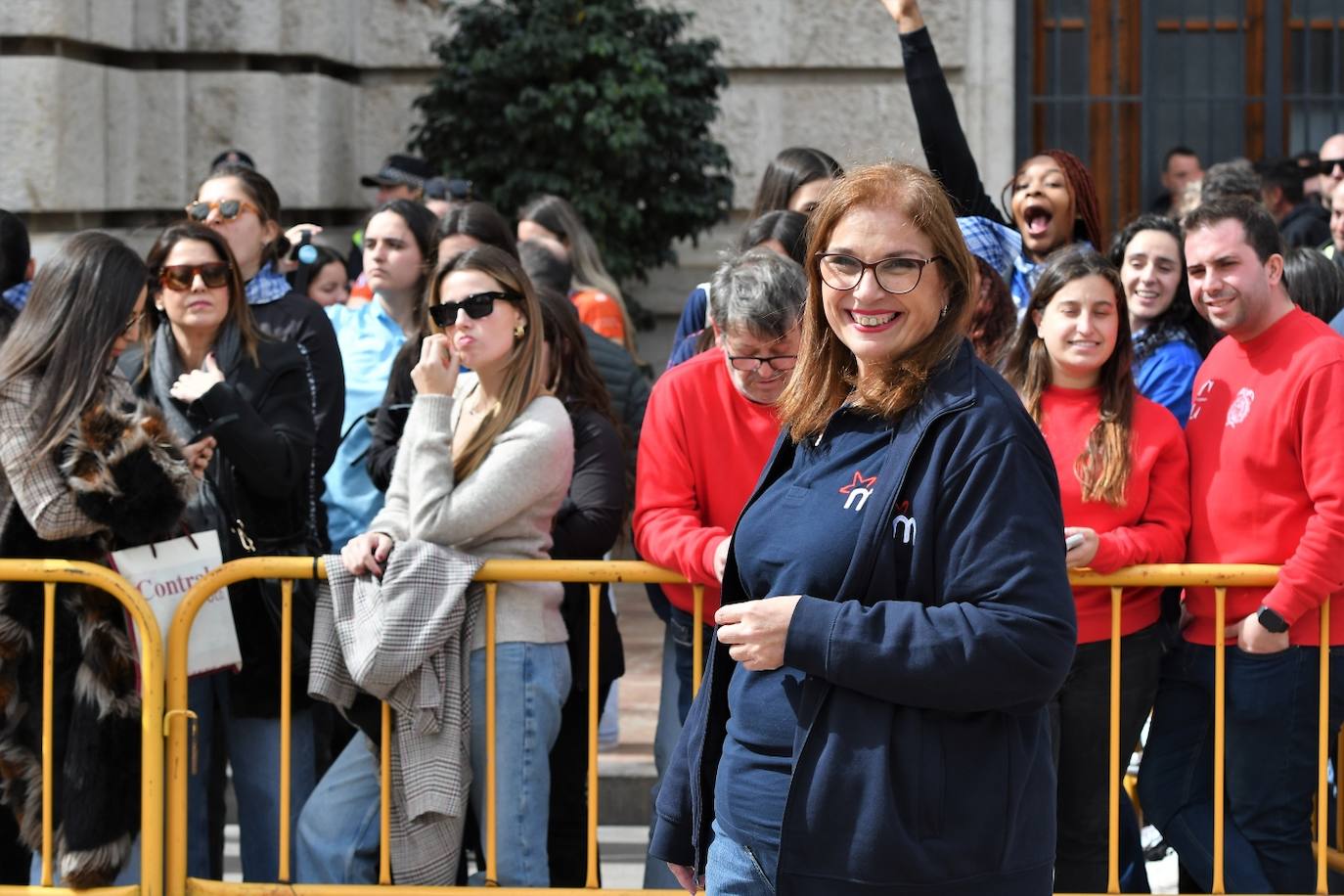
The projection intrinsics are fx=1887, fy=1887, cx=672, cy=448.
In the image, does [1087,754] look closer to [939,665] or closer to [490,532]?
[490,532]

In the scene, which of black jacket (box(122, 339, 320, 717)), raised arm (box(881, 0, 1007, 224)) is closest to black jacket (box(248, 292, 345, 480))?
black jacket (box(122, 339, 320, 717))

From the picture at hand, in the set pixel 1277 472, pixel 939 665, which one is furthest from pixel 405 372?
pixel 939 665

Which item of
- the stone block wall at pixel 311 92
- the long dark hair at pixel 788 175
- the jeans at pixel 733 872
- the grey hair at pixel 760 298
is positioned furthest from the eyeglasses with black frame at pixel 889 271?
the stone block wall at pixel 311 92

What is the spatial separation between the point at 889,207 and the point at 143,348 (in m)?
3.04

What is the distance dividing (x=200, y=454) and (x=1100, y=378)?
232 centimetres

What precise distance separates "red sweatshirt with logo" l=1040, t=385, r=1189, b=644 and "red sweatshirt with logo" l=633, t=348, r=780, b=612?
2.45 ft

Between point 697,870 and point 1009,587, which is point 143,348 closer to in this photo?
point 697,870

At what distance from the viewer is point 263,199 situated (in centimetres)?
592

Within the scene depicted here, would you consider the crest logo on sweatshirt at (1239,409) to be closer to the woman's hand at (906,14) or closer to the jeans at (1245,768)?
the jeans at (1245,768)

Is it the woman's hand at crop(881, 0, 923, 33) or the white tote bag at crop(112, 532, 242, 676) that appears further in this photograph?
the woman's hand at crop(881, 0, 923, 33)

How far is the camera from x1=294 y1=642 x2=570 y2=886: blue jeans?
4652mm

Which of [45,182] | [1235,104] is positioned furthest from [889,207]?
[1235,104]

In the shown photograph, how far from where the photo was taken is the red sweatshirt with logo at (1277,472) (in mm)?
4457

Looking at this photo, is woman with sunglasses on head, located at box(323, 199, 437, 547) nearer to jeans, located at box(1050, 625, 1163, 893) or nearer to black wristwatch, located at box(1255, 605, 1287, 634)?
jeans, located at box(1050, 625, 1163, 893)
